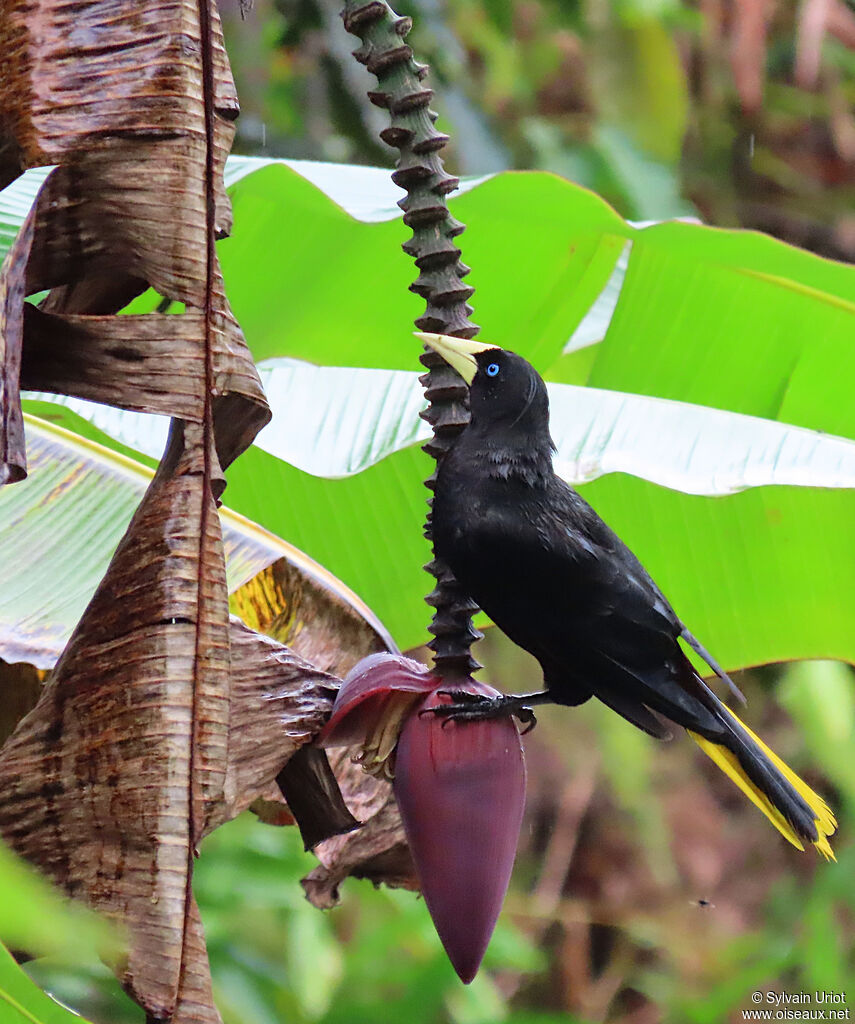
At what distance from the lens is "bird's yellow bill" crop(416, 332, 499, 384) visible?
33.8 inches


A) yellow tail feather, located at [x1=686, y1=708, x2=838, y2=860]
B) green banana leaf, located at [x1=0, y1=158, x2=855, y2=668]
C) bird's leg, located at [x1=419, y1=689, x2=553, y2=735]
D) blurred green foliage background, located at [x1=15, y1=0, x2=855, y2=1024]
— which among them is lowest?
blurred green foliage background, located at [x1=15, y1=0, x2=855, y2=1024]

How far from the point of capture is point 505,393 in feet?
3.41

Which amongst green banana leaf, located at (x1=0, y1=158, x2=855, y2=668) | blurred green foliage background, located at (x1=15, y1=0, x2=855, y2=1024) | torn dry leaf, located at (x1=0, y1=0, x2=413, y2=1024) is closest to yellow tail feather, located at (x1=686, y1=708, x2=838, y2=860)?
green banana leaf, located at (x1=0, y1=158, x2=855, y2=668)

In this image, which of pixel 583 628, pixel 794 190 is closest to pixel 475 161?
pixel 794 190

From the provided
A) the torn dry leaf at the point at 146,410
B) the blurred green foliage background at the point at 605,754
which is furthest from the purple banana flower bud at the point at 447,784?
the blurred green foliage background at the point at 605,754

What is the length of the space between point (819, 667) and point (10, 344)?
2178mm

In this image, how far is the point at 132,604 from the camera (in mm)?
793

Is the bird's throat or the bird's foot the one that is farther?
the bird's throat

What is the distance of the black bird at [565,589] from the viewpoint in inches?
39.4

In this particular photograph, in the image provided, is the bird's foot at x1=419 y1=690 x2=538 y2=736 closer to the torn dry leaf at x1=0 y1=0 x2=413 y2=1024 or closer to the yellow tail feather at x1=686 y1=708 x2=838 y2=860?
the torn dry leaf at x1=0 y1=0 x2=413 y2=1024

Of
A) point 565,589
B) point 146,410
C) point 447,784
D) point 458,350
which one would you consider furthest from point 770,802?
point 146,410

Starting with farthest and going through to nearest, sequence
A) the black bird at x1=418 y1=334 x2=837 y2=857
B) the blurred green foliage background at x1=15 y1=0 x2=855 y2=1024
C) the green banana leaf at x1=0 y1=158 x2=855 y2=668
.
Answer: the blurred green foliage background at x1=15 y1=0 x2=855 y2=1024, the green banana leaf at x1=0 y1=158 x2=855 y2=668, the black bird at x1=418 y1=334 x2=837 y2=857

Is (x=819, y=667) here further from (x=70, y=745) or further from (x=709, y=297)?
(x=70, y=745)

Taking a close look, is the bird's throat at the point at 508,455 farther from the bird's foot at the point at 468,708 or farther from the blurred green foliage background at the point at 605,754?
the blurred green foliage background at the point at 605,754
